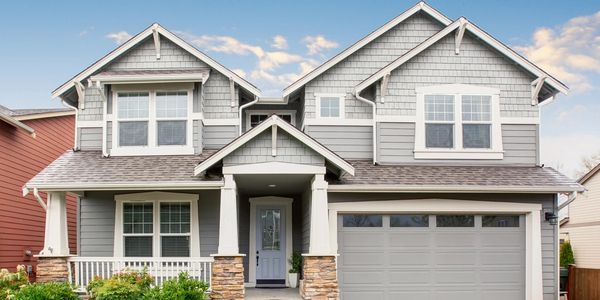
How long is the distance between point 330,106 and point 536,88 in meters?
5.03

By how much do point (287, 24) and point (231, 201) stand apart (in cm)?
769

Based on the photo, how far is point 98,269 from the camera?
45.1 feet

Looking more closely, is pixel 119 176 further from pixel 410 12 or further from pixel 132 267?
pixel 410 12

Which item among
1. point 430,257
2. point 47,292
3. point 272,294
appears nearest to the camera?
point 47,292

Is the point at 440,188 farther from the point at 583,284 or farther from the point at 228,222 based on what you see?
the point at 583,284

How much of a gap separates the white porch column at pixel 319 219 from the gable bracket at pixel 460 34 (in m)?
5.17

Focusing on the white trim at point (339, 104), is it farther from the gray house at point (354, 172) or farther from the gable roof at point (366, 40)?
→ the gable roof at point (366, 40)

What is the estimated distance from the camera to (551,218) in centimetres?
1449

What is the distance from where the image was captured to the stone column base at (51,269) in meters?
→ 13.2

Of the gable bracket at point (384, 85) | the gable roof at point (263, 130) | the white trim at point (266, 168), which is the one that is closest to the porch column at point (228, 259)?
the white trim at point (266, 168)

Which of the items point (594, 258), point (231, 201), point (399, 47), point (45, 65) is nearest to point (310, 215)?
point (231, 201)

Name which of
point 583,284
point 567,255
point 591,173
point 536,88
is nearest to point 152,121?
point 536,88

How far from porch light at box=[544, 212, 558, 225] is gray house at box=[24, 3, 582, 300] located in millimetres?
32

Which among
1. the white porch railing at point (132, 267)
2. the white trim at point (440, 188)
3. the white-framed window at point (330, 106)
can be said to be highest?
the white-framed window at point (330, 106)
